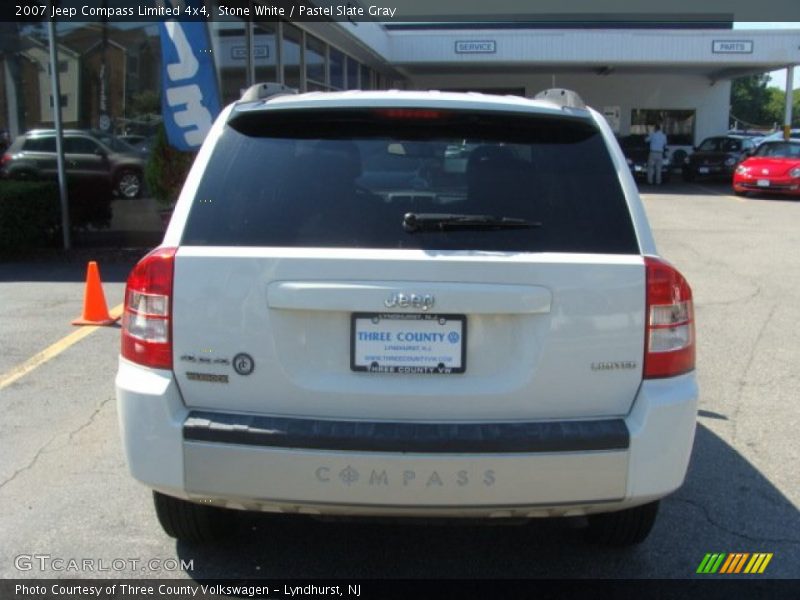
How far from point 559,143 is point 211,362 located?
154 cm

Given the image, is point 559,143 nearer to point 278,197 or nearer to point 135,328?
point 278,197

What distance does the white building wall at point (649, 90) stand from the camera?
109ft

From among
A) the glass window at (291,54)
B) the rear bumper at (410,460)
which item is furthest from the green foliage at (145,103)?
the rear bumper at (410,460)

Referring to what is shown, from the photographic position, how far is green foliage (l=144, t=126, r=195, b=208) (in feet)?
35.8

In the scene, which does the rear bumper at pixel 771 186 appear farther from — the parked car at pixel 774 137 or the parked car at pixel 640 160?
the parked car at pixel 640 160

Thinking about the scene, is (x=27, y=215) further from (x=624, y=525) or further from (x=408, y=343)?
(x=624, y=525)

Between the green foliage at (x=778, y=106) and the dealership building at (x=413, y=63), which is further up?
the green foliage at (x=778, y=106)

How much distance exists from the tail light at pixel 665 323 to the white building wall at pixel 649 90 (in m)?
31.5

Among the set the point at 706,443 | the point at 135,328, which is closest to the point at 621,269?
the point at 135,328

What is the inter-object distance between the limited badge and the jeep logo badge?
1.67 ft

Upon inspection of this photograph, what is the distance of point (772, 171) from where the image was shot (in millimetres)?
21047

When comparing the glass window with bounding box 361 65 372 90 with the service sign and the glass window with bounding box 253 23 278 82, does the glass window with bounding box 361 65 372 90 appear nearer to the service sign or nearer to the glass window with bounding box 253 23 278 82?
the service sign

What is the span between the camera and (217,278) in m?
2.84

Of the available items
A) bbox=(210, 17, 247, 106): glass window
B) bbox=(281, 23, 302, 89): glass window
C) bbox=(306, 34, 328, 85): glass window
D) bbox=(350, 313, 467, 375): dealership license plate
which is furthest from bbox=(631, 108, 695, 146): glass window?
bbox=(350, 313, 467, 375): dealership license plate
